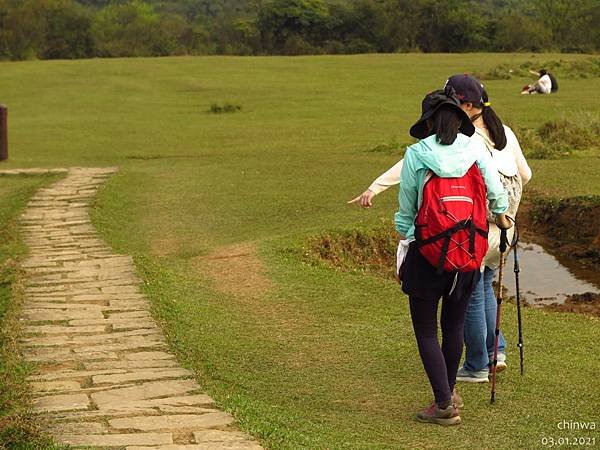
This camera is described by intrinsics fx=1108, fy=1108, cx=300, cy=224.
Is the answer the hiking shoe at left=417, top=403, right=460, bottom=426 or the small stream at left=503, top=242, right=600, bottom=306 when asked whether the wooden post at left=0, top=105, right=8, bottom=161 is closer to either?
the small stream at left=503, top=242, right=600, bottom=306

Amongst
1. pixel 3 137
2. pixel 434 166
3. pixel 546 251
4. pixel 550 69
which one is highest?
pixel 434 166

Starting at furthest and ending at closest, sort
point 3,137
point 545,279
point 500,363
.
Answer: point 3,137 → point 545,279 → point 500,363

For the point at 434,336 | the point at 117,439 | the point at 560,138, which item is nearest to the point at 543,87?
the point at 560,138

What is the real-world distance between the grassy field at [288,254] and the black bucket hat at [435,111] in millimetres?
1476

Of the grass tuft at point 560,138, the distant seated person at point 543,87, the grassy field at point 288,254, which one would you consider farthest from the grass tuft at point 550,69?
the grass tuft at point 560,138

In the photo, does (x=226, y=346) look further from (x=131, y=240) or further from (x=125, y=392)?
(x=131, y=240)

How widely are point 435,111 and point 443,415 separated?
1535 millimetres

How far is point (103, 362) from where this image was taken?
262 inches

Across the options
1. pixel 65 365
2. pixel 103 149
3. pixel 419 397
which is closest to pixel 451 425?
pixel 419 397

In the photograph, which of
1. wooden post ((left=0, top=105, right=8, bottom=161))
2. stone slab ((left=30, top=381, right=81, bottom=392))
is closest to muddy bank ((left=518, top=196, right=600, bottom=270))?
stone slab ((left=30, top=381, right=81, bottom=392))

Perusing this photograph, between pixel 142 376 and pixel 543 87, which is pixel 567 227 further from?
pixel 543 87

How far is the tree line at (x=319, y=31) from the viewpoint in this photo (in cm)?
5422

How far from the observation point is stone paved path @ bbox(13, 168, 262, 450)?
17.3 ft

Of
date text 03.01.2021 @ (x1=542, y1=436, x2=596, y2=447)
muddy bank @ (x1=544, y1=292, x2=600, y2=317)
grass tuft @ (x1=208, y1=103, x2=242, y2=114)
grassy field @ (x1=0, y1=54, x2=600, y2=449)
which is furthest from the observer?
grass tuft @ (x1=208, y1=103, x2=242, y2=114)
